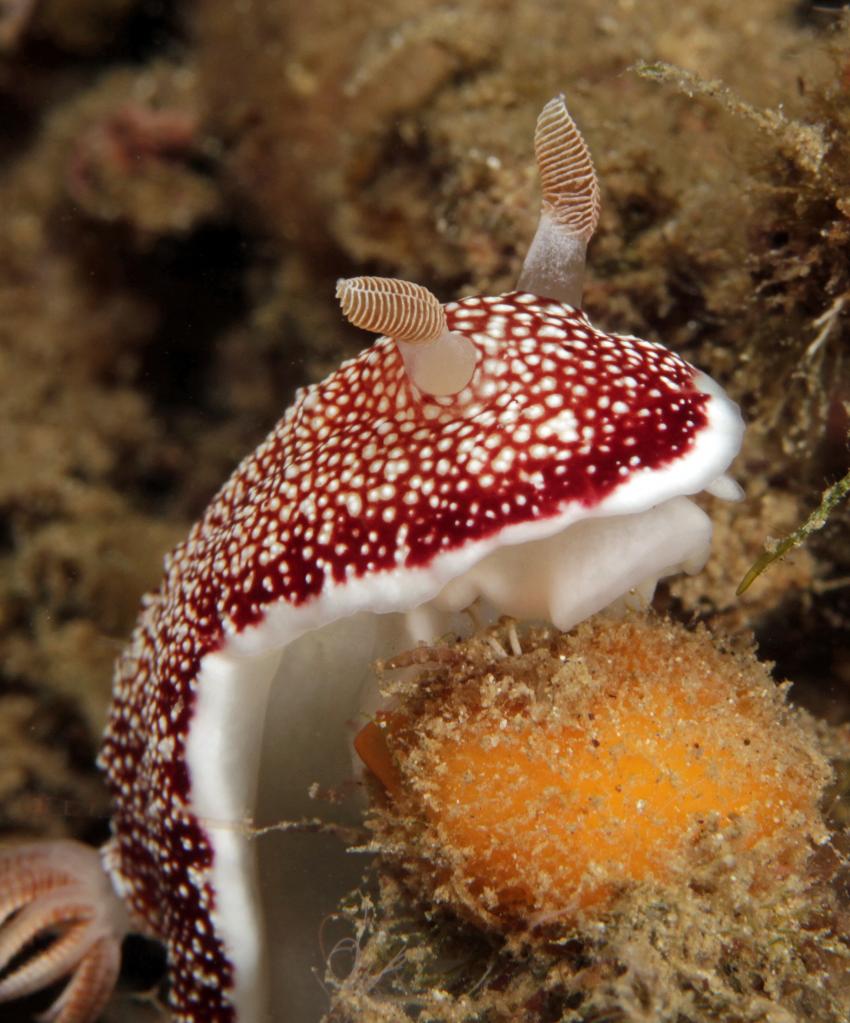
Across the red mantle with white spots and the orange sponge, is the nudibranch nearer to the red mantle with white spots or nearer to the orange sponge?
the red mantle with white spots

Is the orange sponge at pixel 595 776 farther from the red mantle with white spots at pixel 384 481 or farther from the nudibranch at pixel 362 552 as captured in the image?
the red mantle with white spots at pixel 384 481

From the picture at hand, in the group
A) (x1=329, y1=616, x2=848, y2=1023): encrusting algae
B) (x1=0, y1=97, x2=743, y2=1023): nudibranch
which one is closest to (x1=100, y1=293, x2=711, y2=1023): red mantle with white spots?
Answer: (x1=0, y1=97, x2=743, y2=1023): nudibranch

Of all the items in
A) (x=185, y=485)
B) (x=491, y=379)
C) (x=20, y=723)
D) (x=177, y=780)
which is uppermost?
(x=491, y=379)

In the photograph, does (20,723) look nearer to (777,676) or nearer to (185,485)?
(185,485)

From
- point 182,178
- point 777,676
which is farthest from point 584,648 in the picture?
point 182,178

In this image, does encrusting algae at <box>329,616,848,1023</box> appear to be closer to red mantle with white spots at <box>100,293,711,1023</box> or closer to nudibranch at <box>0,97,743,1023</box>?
nudibranch at <box>0,97,743,1023</box>

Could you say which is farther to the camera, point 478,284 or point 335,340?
point 335,340

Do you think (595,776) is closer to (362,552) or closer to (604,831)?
(604,831)
